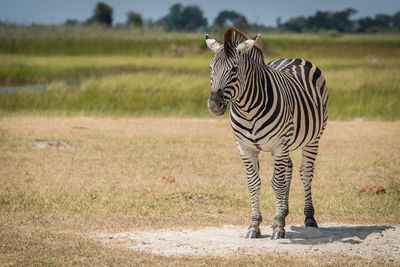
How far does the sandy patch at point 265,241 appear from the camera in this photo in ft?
23.3

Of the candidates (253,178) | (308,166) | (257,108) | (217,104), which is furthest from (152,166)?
(217,104)

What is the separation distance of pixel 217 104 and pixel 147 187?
521 cm

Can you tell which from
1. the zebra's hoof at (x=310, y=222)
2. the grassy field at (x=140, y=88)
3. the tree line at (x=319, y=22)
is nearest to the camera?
the zebra's hoof at (x=310, y=222)

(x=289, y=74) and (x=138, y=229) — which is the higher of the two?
(x=289, y=74)

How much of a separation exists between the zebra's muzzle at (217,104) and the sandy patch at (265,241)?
5.36ft

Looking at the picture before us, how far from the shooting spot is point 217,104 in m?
6.52

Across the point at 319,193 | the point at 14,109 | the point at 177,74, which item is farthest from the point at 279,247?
the point at 177,74

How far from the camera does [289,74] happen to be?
8.67 metres

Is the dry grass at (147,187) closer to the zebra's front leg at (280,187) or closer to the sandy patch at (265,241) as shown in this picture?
the sandy patch at (265,241)

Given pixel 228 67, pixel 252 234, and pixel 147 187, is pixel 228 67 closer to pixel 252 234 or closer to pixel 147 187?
pixel 252 234

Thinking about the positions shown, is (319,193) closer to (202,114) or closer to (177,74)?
(202,114)

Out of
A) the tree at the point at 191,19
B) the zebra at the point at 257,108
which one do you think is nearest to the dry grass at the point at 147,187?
the zebra at the point at 257,108

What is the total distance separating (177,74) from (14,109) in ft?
28.9

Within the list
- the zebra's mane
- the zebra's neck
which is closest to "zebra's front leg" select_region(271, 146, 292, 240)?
the zebra's neck
